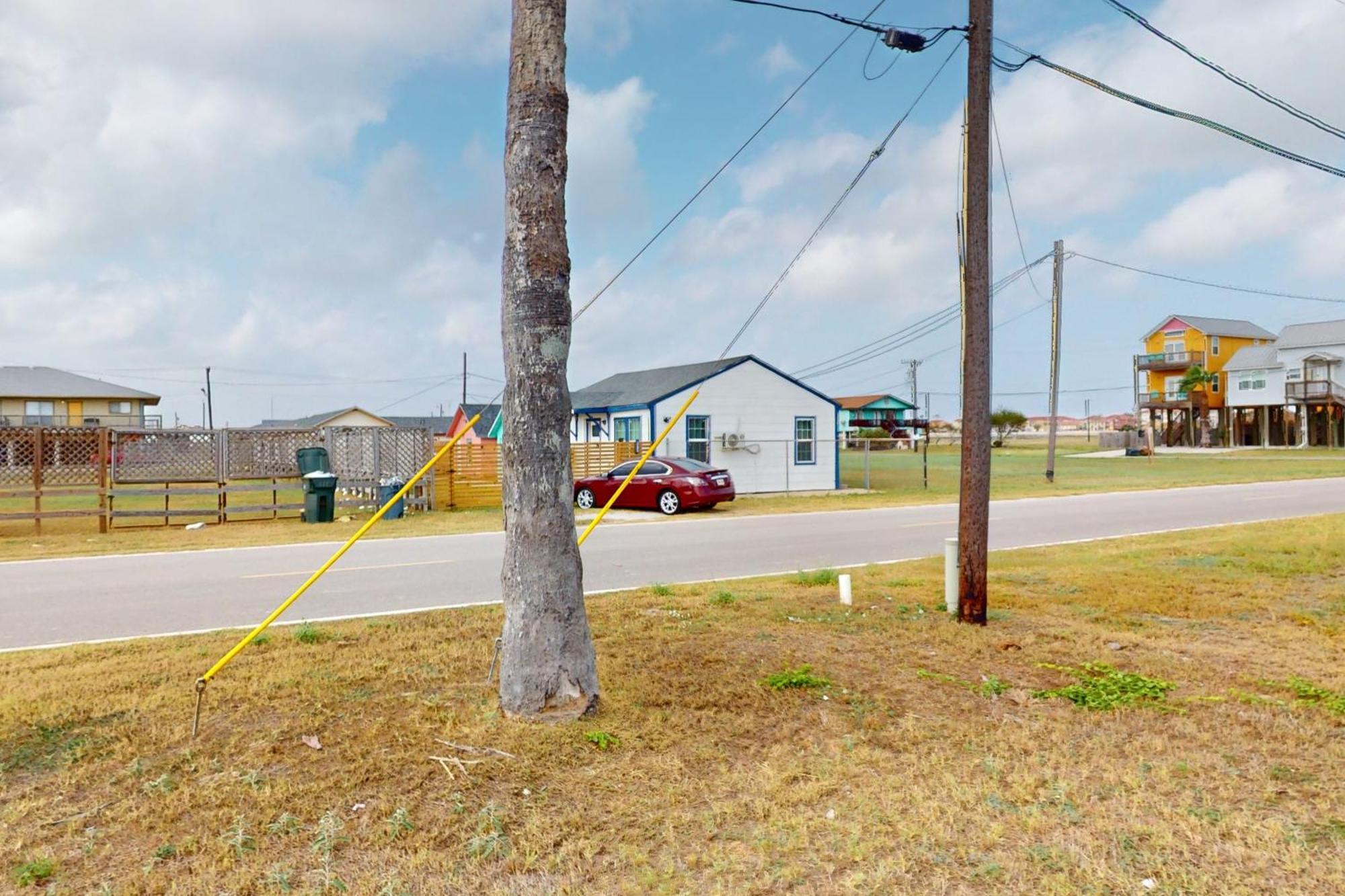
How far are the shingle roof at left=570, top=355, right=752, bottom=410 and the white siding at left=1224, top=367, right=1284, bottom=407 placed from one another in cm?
5587

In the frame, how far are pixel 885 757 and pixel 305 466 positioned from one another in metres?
17.6

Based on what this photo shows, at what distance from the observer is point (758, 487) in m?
26.3

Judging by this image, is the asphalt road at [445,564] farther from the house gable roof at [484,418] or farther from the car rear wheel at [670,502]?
the house gable roof at [484,418]

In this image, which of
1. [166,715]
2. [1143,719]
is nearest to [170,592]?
[166,715]

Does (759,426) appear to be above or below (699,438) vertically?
above

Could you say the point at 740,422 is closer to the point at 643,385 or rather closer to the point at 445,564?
the point at 643,385

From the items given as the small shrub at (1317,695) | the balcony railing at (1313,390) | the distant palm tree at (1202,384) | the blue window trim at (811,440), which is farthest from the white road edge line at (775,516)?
the distant palm tree at (1202,384)

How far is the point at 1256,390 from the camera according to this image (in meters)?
65.8

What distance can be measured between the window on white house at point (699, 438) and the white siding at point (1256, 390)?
58083mm

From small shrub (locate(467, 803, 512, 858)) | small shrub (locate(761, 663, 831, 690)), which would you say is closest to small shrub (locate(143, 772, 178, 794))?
small shrub (locate(467, 803, 512, 858))

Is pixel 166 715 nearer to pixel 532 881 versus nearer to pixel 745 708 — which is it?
pixel 532 881

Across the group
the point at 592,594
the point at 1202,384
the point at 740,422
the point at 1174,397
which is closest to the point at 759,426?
the point at 740,422

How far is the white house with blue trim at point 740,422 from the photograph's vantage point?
25344 mm

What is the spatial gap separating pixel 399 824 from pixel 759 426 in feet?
76.3
